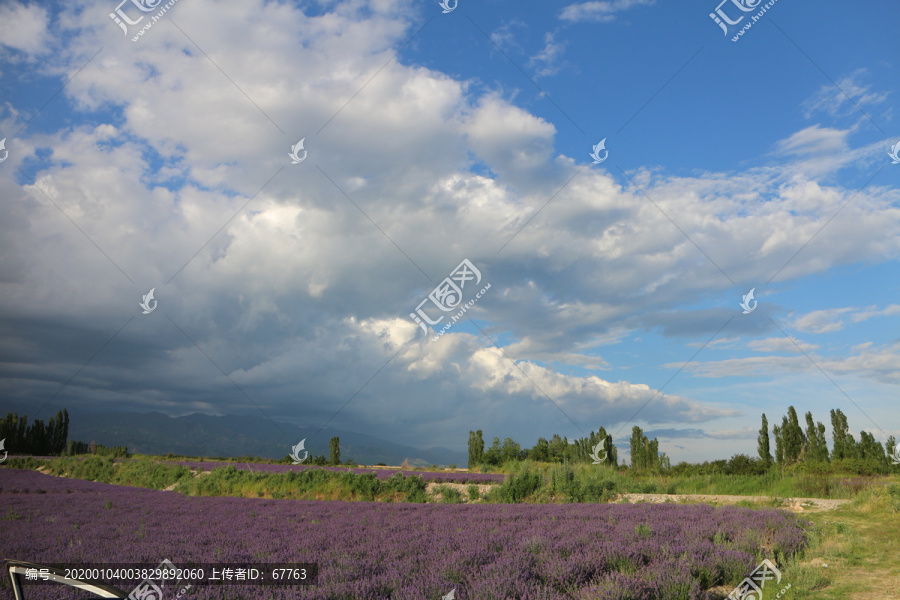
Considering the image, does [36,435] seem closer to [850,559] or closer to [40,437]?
[40,437]

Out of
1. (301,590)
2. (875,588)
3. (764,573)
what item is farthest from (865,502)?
(301,590)

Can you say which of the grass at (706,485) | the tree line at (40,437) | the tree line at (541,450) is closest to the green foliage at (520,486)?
the grass at (706,485)

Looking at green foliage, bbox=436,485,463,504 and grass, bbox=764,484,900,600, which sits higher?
grass, bbox=764,484,900,600

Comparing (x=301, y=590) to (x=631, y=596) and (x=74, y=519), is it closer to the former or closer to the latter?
(x=631, y=596)

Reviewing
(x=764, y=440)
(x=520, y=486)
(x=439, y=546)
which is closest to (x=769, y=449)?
(x=764, y=440)

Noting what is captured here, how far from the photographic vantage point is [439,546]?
6.85 meters

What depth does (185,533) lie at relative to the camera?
8500 millimetres

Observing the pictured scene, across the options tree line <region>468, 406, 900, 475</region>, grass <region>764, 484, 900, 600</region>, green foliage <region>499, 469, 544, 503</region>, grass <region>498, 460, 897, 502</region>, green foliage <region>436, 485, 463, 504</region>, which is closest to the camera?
grass <region>764, 484, 900, 600</region>

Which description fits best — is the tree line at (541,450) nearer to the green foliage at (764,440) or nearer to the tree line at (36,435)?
the green foliage at (764,440)

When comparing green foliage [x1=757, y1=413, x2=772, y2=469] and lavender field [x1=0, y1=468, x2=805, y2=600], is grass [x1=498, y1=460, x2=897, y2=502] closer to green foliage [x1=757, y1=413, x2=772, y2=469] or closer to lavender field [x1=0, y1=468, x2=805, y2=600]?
lavender field [x1=0, y1=468, x2=805, y2=600]

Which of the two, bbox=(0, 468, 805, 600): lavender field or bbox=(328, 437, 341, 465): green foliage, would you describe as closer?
bbox=(0, 468, 805, 600): lavender field

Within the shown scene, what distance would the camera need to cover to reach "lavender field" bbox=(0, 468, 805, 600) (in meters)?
5.06

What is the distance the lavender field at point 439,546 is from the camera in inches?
199

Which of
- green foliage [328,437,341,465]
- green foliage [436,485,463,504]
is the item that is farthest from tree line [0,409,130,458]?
green foliage [436,485,463,504]
